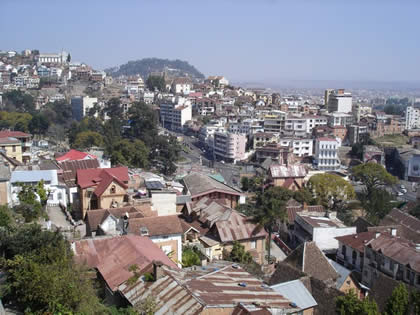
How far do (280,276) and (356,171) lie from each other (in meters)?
27.1

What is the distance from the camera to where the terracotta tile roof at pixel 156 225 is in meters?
15.9

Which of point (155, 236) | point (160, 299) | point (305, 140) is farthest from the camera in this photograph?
point (305, 140)

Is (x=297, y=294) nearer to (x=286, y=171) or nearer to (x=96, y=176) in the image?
(x=96, y=176)

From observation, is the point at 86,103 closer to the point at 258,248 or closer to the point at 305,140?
the point at 305,140

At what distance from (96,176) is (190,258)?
801 cm

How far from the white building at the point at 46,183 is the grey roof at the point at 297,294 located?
497 inches

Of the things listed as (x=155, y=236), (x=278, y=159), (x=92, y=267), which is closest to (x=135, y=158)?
(x=278, y=159)

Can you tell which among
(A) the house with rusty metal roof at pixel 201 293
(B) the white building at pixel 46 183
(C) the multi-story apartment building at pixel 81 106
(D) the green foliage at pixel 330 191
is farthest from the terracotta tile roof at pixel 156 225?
(C) the multi-story apartment building at pixel 81 106

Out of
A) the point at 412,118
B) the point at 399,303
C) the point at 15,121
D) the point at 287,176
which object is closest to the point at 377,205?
the point at 287,176

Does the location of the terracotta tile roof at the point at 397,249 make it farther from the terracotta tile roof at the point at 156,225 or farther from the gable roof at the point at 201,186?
the gable roof at the point at 201,186

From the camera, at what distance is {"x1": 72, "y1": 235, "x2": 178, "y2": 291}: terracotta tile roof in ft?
37.7

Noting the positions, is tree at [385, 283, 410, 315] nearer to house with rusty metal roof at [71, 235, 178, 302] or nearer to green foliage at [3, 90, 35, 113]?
house with rusty metal roof at [71, 235, 178, 302]

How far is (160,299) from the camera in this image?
391 inches

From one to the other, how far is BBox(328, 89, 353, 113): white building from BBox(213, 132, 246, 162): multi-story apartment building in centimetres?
2947
